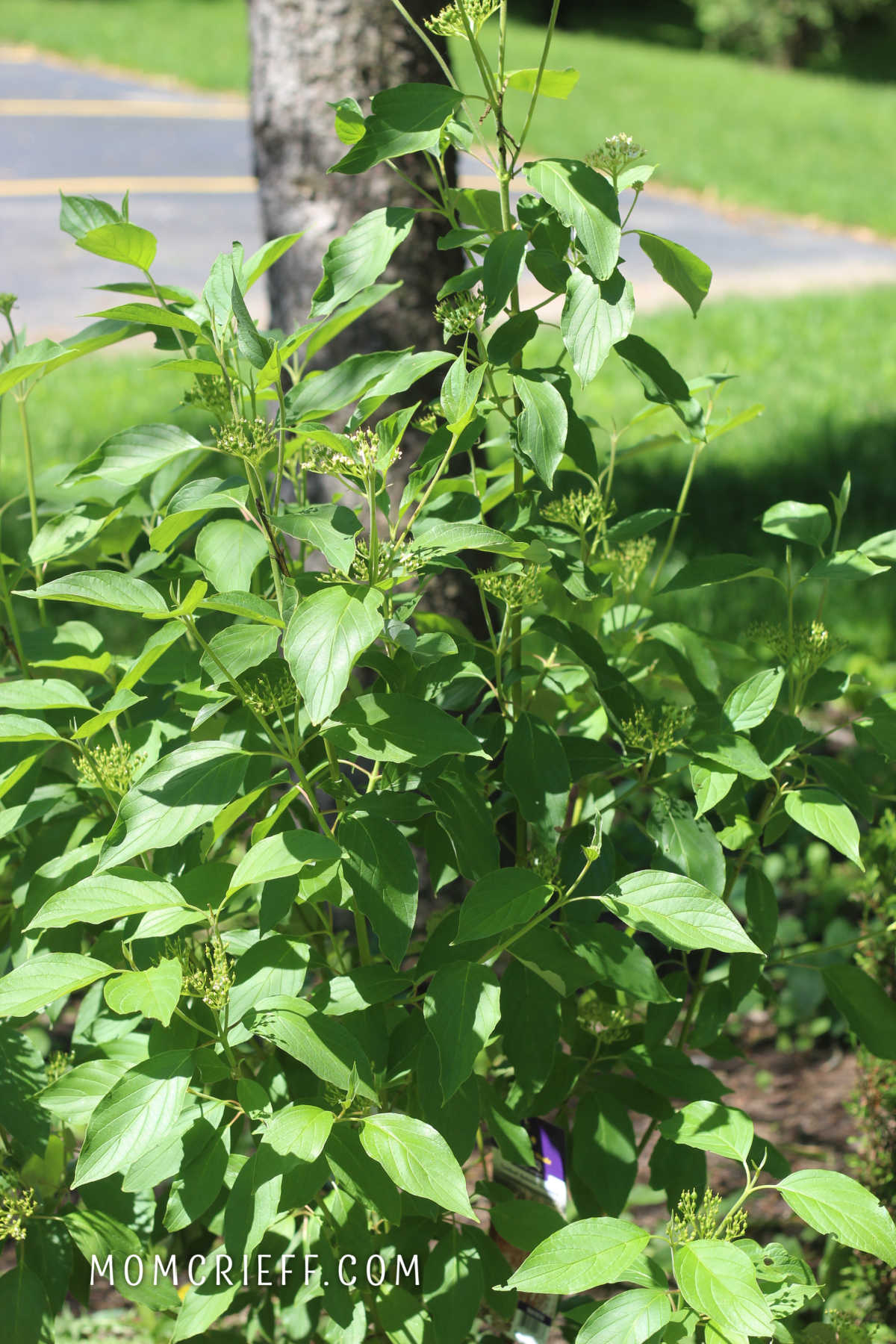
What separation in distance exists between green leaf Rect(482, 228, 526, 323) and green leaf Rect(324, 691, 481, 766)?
0.40 m

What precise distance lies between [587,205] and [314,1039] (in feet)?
2.76

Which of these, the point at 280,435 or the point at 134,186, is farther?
the point at 134,186

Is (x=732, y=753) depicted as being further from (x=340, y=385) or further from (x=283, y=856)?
(x=340, y=385)

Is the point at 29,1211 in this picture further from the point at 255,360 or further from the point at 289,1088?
the point at 255,360

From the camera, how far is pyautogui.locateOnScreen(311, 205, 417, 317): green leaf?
1291 millimetres

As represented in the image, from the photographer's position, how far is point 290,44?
2.47 meters

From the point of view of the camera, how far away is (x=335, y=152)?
2.42 metres

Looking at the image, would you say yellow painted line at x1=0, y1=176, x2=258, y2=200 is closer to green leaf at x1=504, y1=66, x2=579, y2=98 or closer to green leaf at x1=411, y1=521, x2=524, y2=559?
green leaf at x1=504, y1=66, x2=579, y2=98

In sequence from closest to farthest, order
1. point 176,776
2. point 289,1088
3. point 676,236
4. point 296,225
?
point 176,776, point 289,1088, point 296,225, point 676,236

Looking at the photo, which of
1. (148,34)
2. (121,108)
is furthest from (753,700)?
(148,34)

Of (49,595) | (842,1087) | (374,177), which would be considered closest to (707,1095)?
(49,595)

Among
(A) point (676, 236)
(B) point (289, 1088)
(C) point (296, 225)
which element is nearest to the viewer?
(B) point (289, 1088)

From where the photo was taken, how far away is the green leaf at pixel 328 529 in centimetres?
106

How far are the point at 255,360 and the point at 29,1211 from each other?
0.93m
